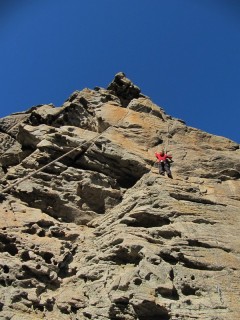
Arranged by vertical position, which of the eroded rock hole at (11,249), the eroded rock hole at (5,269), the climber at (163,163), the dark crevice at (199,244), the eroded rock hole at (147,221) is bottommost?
the eroded rock hole at (5,269)

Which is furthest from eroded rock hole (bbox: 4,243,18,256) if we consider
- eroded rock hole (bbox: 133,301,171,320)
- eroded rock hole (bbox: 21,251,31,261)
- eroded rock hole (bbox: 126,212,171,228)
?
eroded rock hole (bbox: 133,301,171,320)

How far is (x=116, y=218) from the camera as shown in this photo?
64.3 ft

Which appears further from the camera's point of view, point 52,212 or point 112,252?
point 52,212

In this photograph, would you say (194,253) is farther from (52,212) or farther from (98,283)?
(52,212)

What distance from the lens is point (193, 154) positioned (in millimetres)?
24859

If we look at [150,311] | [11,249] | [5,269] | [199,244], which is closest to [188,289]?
[150,311]

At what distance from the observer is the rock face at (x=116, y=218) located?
1502 cm

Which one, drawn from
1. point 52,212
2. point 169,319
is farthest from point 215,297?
point 52,212

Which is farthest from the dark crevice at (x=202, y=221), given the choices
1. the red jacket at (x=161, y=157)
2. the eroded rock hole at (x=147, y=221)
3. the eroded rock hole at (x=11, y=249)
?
the eroded rock hole at (x=11, y=249)

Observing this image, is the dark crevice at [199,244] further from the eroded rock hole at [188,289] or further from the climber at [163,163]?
the climber at [163,163]

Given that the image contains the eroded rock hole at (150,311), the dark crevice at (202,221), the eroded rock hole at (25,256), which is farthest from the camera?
the dark crevice at (202,221)

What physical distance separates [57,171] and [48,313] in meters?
8.89

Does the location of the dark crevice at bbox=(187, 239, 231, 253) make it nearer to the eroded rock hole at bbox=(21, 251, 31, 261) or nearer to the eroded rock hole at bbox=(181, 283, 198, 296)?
the eroded rock hole at bbox=(181, 283, 198, 296)

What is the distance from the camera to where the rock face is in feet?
49.3
